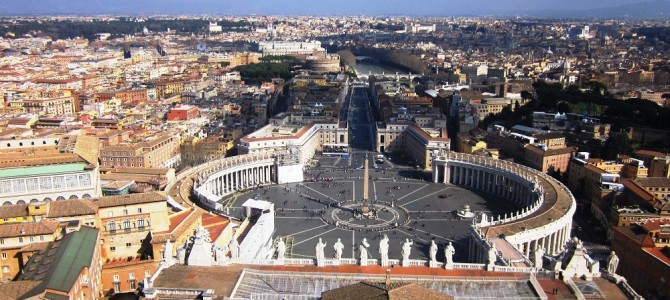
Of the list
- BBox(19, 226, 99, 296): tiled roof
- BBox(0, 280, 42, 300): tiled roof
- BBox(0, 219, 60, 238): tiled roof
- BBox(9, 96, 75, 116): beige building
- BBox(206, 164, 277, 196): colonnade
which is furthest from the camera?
BBox(9, 96, 75, 116): beige building

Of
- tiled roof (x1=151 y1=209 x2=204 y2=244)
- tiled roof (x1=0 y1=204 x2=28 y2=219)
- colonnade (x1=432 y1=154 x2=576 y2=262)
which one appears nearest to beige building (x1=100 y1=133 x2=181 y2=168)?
tiled roof (x1=151 y1=209 x2=204 y2=244)

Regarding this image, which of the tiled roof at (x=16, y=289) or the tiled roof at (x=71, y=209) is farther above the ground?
the tiled roof at (x=71, y=209)

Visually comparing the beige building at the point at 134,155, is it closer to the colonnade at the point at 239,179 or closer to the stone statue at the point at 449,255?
the colonnade at the point at 239,179

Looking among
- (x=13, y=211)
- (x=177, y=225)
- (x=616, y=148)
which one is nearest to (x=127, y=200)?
(x=177, y=225)

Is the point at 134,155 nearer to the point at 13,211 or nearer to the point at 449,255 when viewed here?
the point at 13,211

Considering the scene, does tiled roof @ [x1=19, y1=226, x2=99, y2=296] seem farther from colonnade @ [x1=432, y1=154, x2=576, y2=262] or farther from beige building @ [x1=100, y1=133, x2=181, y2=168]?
beige building @ [x1=100, y1=133, x2=181, y2=168]

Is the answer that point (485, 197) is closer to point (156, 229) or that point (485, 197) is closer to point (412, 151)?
point (412, 151)

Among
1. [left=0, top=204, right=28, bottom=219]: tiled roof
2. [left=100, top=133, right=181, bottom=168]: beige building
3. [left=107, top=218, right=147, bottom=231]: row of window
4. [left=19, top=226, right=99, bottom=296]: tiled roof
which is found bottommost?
[left=100, top=133, right=181, bottom=168]: beige building

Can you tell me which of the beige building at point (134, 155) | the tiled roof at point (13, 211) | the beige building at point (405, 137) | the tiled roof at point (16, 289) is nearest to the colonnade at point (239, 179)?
the beige building at point (134, 155)

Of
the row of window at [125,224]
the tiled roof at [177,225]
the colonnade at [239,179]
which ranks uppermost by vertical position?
the row of window at [125,224]

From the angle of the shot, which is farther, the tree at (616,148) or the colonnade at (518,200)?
the tree at (616,148)
